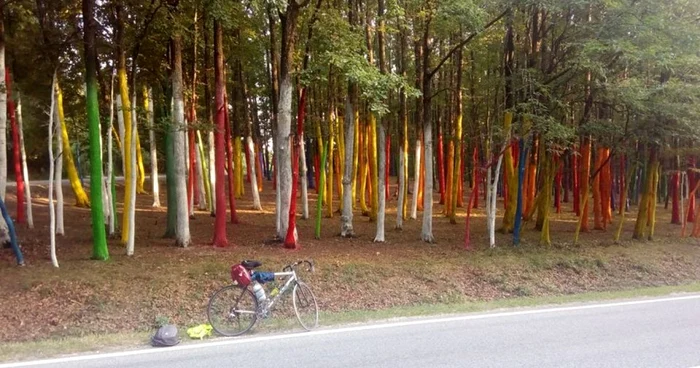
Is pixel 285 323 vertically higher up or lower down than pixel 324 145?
lower down

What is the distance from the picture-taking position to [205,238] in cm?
1438

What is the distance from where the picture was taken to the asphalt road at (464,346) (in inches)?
233

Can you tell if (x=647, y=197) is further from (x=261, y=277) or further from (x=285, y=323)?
(x=261, y=277)

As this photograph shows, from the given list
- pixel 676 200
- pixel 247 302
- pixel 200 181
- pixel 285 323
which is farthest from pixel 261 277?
pixel 676 200

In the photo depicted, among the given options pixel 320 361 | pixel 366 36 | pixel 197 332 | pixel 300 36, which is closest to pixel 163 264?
pixel 197 332

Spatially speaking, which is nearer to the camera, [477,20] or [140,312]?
[140,312]

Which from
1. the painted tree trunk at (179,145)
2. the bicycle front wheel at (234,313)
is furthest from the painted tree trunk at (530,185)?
the bicycle front wheel at (234,313)

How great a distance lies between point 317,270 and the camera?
11719 millimetres

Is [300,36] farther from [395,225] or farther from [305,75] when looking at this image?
[395,225]

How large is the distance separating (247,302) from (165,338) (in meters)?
1.27

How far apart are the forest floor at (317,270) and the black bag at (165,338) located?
187 centimetres

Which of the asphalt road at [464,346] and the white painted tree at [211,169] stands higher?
the white painted tree at [211,169]

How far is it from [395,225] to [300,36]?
7.50 m

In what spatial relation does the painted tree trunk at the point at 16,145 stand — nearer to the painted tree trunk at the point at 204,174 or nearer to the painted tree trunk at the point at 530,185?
the painted tree trunk at the point at 204,174
